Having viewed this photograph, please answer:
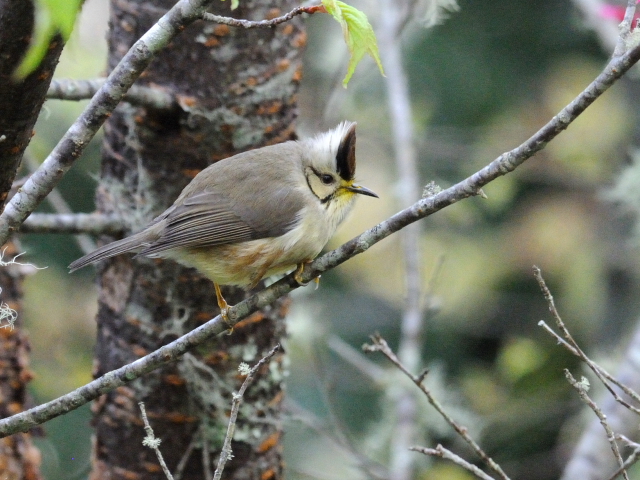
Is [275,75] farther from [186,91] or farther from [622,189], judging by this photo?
[622,189]

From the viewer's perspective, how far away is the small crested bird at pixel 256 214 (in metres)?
3.03

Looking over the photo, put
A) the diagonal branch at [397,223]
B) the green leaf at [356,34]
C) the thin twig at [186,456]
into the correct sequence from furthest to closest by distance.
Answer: the thin twig at [186,456]
the green leaf at [356,34]
the diagonal branch at [397,223]

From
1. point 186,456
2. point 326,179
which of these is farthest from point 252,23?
point 186,456

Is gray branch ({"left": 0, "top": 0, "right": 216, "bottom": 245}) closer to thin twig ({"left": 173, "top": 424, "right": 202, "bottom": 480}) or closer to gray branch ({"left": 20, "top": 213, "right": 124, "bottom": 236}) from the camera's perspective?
gray branch ({"left": 20, "top": 213, "right": 124, "bottom": 236})

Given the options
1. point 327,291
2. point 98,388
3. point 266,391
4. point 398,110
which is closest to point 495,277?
point 327,291

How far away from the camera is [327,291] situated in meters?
6.88

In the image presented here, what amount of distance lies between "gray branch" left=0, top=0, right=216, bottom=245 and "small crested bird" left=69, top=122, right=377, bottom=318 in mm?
947

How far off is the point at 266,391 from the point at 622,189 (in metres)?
2.70

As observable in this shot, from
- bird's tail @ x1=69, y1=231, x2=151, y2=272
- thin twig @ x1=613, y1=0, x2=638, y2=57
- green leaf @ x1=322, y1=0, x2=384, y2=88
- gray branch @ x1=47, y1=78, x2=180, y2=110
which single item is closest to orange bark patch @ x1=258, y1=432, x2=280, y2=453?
bird's tail @ x1=69, y1=231, x2=151, y2=272

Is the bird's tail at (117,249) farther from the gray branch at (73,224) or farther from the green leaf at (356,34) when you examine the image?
the green leaf at (356,34)

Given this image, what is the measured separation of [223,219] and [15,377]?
1221 millimetres

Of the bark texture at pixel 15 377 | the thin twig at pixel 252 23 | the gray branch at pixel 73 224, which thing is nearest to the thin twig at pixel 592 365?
the thin twig at pixel 252 23

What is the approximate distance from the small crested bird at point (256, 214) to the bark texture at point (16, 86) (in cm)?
103

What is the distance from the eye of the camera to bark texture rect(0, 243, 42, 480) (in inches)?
135
